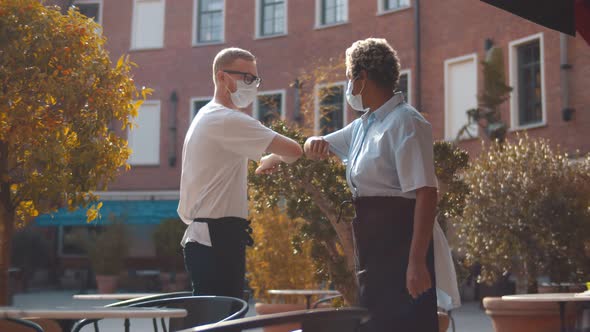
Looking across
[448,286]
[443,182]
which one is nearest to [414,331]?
[448,286]

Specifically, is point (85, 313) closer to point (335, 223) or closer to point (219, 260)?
point (219, 260)

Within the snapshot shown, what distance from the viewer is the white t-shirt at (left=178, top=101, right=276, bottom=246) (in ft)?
15.2

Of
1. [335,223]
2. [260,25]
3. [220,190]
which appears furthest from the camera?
[260,25]

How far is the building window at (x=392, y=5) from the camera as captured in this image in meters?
25.8

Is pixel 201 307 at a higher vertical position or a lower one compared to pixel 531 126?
lower

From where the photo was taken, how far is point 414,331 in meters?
3.60

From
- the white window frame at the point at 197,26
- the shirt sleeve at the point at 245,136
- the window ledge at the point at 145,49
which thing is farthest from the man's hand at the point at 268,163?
the window ledge at the point at 145,49

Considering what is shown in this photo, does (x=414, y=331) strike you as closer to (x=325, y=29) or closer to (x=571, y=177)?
(x=571, y=177)

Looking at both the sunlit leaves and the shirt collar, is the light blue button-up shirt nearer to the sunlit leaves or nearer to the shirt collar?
the shirt collar

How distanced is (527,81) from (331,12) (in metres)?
7.71

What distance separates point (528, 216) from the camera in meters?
13.7

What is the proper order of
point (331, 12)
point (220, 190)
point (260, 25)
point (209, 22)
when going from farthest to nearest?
point (209, 22), point (260, 25), point (331, 12), point (220, 190)

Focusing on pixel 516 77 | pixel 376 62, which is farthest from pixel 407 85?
pixel 376 62

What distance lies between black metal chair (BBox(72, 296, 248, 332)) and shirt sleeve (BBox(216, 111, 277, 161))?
2.84 ft
